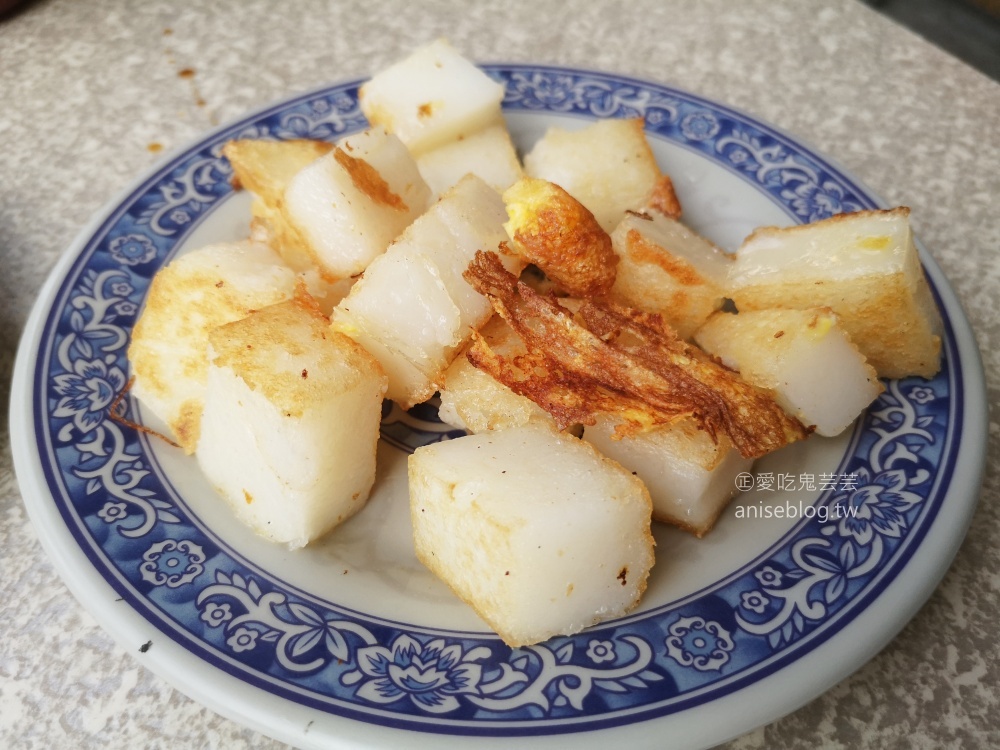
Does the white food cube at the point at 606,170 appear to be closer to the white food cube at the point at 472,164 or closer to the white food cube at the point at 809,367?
the white food cube at the point at 472,164

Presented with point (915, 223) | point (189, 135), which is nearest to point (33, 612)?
point (189, 135)

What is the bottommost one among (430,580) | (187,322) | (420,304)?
(430,580)

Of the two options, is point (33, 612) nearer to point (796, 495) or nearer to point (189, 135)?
point (796, 495)

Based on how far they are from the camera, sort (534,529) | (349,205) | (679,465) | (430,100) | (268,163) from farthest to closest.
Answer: (430,100), (268,163), (349,205), (679,465), (534,529)

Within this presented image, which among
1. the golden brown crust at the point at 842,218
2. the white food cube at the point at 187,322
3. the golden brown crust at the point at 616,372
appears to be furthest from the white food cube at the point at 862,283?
the white food cube at the point at 187,322

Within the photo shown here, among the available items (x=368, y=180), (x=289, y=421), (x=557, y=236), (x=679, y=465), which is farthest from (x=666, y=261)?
(x=289, y=421)

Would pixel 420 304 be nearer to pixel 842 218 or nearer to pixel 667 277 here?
pixel 667 277
